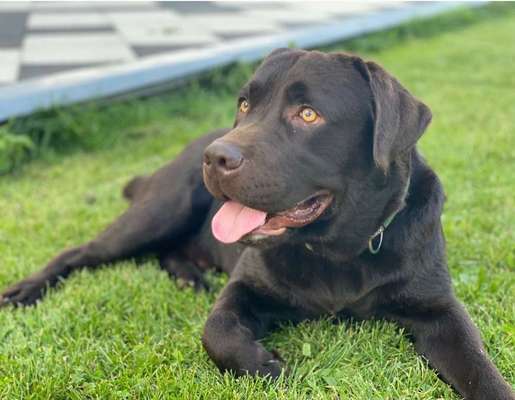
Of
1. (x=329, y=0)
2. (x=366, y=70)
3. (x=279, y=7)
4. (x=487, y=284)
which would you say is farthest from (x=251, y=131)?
(x=329, y=0)

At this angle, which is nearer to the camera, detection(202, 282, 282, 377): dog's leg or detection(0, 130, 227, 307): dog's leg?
detection(202, 282, 282, 377): dog's leg

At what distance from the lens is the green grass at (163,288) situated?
7.58ft

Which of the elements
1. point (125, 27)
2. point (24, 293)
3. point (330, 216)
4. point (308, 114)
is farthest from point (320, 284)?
point (125, 27)

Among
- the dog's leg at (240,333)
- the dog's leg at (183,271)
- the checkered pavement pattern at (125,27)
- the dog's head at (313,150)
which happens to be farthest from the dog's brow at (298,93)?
the checkered pavement pattern at (125,27)

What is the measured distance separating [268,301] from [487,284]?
94 centimetres

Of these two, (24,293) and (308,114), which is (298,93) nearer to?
(308,114)

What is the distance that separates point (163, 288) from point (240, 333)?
2.62 feet

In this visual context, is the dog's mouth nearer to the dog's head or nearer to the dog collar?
the dog's head

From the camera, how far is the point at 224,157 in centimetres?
221

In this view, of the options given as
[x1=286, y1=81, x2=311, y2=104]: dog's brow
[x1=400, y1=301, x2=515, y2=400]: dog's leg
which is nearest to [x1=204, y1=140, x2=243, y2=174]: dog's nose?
[x1=286, y1=81, x2=311, y2=104]: dog's brow

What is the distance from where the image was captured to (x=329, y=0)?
10984mm

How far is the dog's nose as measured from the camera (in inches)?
87.2

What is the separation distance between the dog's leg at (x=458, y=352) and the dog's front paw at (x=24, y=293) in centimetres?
155

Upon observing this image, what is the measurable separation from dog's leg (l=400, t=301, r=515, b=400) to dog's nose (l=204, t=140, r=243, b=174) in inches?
33.4
